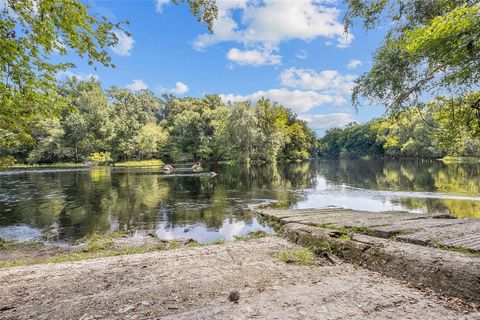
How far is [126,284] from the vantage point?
4531 mm

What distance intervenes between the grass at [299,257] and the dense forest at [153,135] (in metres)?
54.1

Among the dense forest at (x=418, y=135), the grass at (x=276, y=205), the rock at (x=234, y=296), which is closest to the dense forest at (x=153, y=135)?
the dense forest at (x=418, y=135)

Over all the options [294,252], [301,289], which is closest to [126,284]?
[301,289]

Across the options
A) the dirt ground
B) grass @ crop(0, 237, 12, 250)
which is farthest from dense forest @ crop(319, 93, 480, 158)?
grass @ crop(0, 237, 12, 250)

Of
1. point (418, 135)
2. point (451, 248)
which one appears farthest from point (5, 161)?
point (418, 135)

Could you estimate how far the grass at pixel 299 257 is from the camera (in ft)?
17.3

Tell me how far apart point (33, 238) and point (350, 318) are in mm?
12305

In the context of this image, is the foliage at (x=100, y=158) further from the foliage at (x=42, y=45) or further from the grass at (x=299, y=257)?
the grass at (x=299, y=257)

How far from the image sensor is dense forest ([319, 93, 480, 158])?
33.7ft

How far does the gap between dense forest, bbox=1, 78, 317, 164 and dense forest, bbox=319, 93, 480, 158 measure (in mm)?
25310

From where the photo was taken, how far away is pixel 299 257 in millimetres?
5480

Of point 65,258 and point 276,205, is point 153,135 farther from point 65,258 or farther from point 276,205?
point 65,258

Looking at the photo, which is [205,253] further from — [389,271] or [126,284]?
[389,271]

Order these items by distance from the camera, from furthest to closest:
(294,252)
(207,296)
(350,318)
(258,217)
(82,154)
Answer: (82,154)
(258,217)
(294,252)
(207,296)
(350,318)
